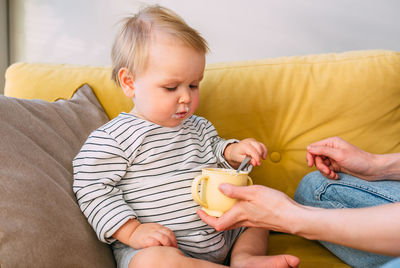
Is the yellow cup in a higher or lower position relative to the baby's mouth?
lower

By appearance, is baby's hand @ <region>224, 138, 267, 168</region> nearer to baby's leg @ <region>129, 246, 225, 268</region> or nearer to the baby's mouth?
the baby's mouth

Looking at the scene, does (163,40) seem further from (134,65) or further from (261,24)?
(261,24)

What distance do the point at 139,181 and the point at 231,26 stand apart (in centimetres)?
118

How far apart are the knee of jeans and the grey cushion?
2.14ft

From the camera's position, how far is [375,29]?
1.87 m

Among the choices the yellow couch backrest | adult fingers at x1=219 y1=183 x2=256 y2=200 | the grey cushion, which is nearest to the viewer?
the grey cushion

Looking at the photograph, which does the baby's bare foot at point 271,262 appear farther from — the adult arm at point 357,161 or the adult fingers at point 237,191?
the adult arm at point 357,161

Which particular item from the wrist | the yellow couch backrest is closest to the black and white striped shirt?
the yellow couch backrest

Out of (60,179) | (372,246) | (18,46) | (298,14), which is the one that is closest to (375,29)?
(298,14)

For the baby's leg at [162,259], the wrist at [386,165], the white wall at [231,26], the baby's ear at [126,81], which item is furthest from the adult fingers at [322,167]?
the white wall at [231,26]

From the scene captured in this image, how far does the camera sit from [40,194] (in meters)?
0.80

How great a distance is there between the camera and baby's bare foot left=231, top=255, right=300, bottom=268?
0.83 meters

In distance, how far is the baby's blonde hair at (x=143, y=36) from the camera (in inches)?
40.0

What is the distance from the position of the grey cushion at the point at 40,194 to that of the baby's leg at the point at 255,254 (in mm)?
339
